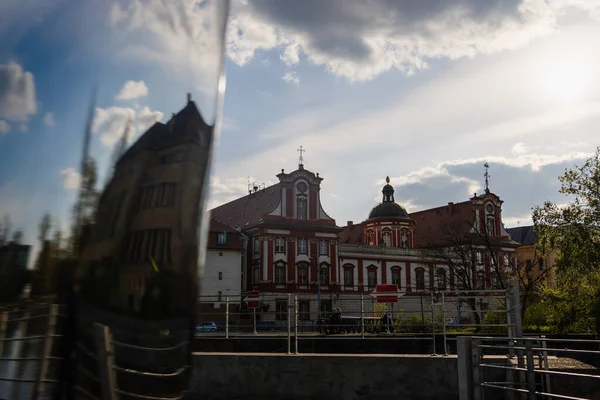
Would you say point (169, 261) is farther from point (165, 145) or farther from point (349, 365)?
point (349, 365)

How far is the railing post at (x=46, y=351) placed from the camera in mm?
1261

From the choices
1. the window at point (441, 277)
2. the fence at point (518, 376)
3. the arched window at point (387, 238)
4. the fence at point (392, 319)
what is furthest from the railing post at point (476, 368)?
the arched window at point (387, 238)

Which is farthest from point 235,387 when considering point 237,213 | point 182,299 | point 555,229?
point 237,213

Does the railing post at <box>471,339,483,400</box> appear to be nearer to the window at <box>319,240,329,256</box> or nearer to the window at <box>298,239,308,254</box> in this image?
the window at <box>298,239,308,254</box>

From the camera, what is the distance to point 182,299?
58.2 inches

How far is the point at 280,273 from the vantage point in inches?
2025

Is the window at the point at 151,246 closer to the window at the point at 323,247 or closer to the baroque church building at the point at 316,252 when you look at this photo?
the baroque church building at the point at 316,252

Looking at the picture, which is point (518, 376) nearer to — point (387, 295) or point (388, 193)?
point (387, 295)

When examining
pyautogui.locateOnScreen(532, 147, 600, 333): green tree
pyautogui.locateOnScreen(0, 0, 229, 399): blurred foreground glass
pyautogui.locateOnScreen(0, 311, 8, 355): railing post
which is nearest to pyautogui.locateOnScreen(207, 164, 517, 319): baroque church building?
pyautogui.locateOnScreen(532, 147, 600, 333): green tree

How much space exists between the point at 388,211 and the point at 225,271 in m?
18.7

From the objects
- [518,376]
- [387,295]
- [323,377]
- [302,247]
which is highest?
[302,247]

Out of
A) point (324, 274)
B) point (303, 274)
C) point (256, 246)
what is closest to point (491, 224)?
point (324, 274)

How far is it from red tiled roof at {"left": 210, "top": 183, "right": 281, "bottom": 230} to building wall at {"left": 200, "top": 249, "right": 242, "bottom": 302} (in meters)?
3.26

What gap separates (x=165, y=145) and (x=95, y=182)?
20 centimetres
